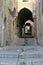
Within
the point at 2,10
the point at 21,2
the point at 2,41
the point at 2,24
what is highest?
the point at 21,2

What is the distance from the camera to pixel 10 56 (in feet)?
18.6

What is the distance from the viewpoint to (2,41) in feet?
50.0

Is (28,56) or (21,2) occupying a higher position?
(21,2)

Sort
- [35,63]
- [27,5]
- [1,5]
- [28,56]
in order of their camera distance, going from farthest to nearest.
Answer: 1. [27,5]
2. [1,5]
3. [28,56]
4. [35,63]

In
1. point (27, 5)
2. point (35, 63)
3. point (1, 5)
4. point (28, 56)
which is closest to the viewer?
point (35, 63)

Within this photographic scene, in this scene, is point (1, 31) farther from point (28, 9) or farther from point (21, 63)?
point (28, 9)

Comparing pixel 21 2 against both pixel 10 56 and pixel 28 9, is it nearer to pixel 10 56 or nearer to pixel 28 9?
pixel 28 9

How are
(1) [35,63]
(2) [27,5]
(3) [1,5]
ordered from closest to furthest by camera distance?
1. (1) [35,63]
2. (3) [1,5]
3. (2) [27,5]

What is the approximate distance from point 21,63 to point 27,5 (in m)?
28.3

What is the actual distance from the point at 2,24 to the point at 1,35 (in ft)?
2.47

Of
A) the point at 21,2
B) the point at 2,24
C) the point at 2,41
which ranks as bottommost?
the point at 2,41

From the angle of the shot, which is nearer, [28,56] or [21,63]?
[21,63]

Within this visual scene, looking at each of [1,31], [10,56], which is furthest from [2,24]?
[10,56]

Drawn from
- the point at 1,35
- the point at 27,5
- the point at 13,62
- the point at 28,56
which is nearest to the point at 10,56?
the point at 28,56
